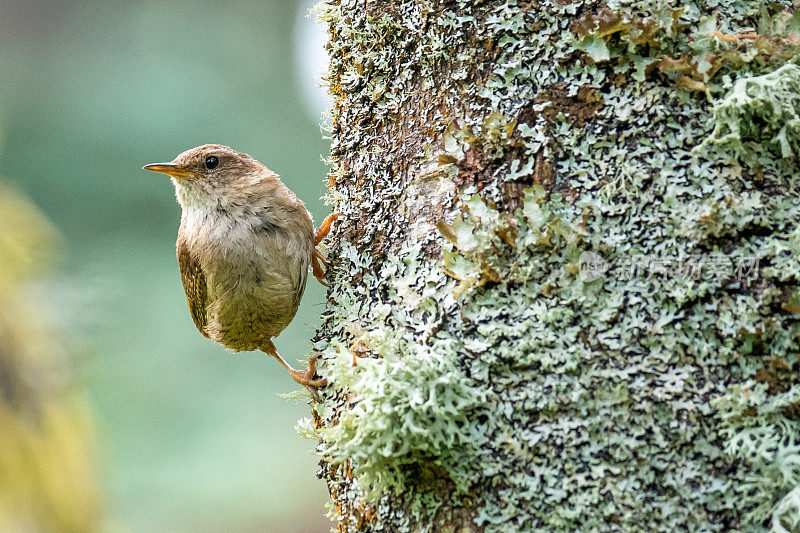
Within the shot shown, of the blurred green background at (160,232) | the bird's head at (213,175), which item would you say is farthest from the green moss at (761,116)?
the blurred green background at (160,232)

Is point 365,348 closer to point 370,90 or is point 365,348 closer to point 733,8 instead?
point 370,90

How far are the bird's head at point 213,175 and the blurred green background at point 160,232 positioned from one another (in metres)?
3.42

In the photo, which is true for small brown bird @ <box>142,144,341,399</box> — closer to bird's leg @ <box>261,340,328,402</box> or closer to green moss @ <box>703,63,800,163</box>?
bird's leg @ <box>261,340,328,402</box>

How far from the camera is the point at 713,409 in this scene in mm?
1474

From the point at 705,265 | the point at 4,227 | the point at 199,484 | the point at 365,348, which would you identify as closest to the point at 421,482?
the point at 365,348

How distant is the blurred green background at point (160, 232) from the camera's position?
672cm

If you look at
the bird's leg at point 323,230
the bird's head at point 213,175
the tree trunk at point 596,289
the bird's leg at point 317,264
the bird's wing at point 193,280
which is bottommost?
the tree trunk at point 596,289

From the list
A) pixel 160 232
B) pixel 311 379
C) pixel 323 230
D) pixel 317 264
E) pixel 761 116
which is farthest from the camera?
pixel 160 232

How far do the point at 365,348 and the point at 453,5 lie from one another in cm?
96

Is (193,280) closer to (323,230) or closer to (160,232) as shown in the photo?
(323,230)

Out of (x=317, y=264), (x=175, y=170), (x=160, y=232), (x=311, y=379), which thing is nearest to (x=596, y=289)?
(x=311, y=379)

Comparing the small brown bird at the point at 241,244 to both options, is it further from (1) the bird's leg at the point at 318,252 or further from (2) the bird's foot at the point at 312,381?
(2) the bird's foot at the point at 312,381

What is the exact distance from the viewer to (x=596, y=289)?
62.4 inches

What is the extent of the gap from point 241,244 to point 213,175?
1.37 ft
